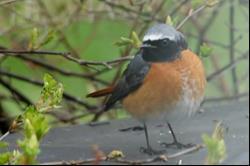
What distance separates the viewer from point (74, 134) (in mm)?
3771

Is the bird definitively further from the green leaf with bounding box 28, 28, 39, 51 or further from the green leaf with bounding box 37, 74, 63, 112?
the green leaf with bounding box 37, 74, 63, 112

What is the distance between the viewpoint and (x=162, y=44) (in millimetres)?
3633

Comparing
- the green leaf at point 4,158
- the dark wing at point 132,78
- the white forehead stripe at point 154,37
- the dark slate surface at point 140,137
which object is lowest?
the dark slate surface at point 140,137

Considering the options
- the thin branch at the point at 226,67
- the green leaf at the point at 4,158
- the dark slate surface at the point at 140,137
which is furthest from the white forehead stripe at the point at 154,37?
the thin branch at the point at 226,67

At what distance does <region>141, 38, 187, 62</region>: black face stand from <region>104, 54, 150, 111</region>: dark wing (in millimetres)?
44

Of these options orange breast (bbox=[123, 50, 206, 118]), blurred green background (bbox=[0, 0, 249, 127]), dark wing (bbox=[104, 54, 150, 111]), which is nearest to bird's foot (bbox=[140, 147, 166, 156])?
orange breast (bbox=[123, 50, 206, 118])

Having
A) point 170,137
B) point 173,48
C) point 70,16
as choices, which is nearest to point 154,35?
point 173,48

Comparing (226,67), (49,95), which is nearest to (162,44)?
(49,95)

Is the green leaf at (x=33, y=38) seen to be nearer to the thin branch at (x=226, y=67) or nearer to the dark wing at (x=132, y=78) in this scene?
the dark wing at (x=132, y=78)

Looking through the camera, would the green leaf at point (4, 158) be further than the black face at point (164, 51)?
No

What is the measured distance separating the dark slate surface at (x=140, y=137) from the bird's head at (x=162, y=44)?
39cm

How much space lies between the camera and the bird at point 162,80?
350 cm

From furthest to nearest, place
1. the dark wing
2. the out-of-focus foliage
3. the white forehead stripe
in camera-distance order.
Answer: the dark wing → the white forehead stripe → the out-of-focus foliage

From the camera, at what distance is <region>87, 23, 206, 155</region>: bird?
3.50 metres
